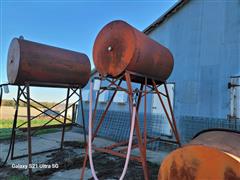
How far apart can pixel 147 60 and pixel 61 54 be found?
2.18 m

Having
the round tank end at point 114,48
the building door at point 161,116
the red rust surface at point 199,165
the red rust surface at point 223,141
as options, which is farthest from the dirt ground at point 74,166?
the round tank end at point 114,48

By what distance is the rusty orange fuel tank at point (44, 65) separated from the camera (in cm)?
421

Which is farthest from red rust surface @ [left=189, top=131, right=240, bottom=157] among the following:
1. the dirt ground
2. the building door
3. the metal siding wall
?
the building door

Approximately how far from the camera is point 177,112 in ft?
19.8

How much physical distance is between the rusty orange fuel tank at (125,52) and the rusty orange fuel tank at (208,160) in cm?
154

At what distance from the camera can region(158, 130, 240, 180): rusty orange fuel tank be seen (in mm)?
1952

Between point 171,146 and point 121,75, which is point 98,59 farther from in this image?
point 171,146

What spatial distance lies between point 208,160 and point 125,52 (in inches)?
77.1

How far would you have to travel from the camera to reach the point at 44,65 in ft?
14.5

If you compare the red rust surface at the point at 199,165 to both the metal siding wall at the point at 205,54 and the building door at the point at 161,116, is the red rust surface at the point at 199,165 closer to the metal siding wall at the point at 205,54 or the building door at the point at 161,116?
the metal siding wall at the point at 205,54

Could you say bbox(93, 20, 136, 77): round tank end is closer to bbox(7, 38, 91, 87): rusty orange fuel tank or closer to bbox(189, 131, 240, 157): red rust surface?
bbox(7, 38, 91, 87): rusty orange fuel tank

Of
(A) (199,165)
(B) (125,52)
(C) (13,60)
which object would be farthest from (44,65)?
(A) (199,165)

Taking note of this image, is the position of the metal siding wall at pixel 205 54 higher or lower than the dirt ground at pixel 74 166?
higher

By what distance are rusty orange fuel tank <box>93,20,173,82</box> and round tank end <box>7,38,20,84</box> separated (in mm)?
1592
